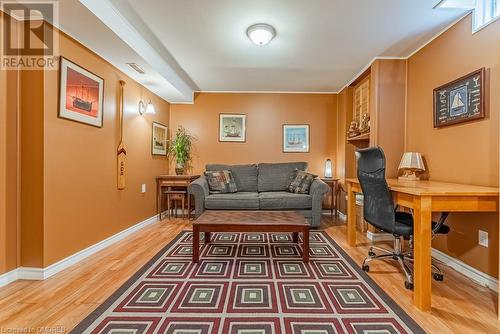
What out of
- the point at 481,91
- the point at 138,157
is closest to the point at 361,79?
the point at 481,91

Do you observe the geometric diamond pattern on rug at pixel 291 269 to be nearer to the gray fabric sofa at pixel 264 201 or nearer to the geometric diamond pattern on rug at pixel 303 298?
the geometric diamond pattern on rug at pixel 303 298

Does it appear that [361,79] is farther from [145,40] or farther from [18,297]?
[18,297]

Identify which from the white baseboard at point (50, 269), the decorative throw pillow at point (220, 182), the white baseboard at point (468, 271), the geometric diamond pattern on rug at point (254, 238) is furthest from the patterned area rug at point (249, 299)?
the decorative throw pillow at point (220, 182)

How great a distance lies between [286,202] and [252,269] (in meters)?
1.59

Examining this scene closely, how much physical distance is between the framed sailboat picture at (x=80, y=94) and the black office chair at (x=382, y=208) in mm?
2704

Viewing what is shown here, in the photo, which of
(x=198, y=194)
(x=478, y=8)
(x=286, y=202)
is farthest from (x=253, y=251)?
(x=478, y=8)

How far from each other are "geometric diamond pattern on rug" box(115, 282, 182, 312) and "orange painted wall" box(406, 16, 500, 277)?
2500 mm

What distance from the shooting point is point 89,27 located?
7.18ft

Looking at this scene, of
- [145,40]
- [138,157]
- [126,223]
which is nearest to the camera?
[145,40]

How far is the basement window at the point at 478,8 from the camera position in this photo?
2170 millimetres

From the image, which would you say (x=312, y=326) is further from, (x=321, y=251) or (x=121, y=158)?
(x=121, y=158)

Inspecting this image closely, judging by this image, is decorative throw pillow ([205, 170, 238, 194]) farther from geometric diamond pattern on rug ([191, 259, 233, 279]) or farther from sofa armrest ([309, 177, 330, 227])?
geometric diamond pattern on rug ([191, 259, 233, 279])

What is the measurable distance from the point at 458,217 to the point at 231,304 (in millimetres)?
2210

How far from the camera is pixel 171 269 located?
7.66 ft
